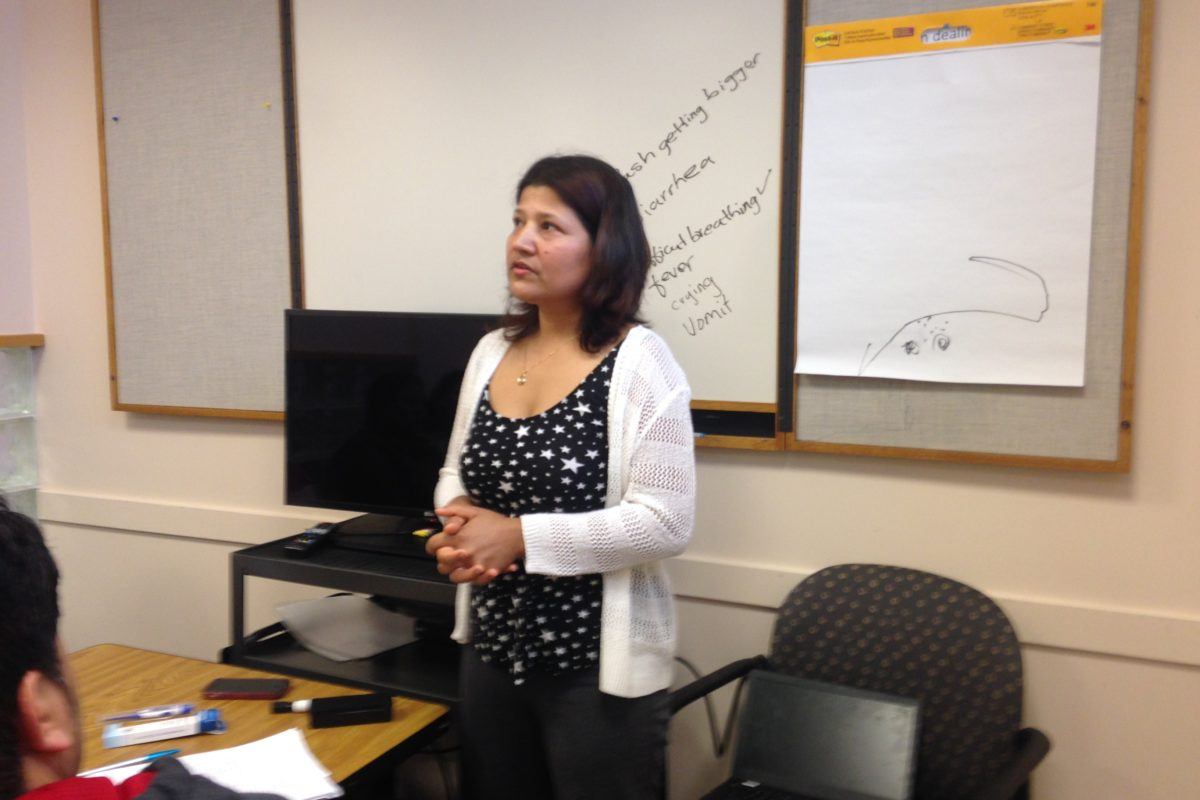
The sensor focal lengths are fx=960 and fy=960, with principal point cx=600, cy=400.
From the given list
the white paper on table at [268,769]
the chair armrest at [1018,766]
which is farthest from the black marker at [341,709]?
the chair armrest at [1018,766]

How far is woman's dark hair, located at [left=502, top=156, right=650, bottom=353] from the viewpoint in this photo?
1.58m

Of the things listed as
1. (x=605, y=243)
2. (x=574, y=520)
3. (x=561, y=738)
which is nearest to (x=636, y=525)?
(x=574, y=520)

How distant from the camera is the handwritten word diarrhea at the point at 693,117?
1995mm

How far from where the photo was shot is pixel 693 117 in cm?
204

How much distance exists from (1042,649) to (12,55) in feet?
10.4

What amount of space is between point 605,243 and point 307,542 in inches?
41.9

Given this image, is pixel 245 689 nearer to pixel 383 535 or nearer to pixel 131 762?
pixel 131 762

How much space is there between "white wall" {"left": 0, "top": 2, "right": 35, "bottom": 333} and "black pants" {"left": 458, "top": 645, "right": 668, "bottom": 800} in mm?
2110

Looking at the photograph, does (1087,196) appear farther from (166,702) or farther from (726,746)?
(166,702)

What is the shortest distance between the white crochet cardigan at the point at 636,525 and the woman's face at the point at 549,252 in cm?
14

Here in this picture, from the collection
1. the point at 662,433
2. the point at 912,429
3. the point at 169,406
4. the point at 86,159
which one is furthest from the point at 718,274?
the point at 86,159

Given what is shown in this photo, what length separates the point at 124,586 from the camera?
115 inches

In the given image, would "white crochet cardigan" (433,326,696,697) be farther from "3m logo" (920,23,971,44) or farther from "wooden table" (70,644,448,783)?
"3m logo" (920,23,971,44)

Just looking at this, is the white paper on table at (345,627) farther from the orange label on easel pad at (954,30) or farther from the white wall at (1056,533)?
the orange label on easel pad at (954,30)
